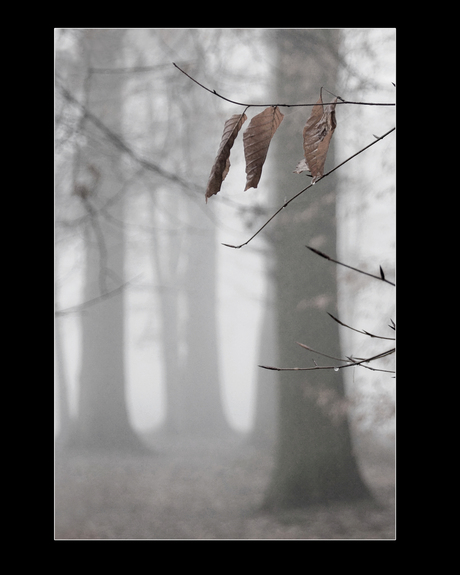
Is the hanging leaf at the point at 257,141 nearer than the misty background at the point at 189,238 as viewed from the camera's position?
Yes

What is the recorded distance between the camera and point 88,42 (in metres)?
2.26

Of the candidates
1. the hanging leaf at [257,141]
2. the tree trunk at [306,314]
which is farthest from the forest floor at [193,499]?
the hanging leaf at [257,141]

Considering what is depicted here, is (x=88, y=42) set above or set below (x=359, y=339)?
above

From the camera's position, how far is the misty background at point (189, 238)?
87.5 inches

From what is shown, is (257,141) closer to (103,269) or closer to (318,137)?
(318,137)

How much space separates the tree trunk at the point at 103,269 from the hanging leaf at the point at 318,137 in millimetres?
1741

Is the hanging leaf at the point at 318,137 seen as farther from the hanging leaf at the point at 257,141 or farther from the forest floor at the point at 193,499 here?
the forest floor at the point at 193,499

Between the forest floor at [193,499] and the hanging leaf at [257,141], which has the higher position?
the hanging leaf at [257,141]

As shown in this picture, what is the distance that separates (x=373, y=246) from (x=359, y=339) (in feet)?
1.29

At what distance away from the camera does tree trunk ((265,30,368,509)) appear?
221cm

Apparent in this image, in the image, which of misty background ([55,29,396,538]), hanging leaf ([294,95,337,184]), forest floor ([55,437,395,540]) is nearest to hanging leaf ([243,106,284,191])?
hanging leaf ([294,95,337,184])
